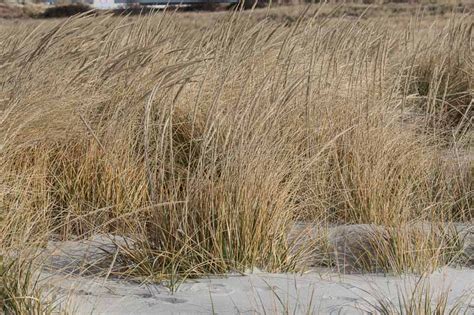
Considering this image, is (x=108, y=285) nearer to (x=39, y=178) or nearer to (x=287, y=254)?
(x=287, y=254)

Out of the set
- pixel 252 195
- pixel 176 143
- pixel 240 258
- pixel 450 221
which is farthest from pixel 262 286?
pixel 176 143

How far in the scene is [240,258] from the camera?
292cm

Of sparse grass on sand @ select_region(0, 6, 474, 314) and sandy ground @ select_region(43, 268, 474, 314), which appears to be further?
sparse grass on sand @ select_region(0, 6, 474, 314)

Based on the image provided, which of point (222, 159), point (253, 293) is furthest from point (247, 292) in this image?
point (222, 159)

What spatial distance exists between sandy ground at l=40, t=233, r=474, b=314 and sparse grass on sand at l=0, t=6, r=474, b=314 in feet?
0.30

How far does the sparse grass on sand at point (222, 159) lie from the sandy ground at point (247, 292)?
9 centimetres

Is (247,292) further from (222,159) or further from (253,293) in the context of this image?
(222,159)

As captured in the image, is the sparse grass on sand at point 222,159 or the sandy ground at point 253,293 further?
the sparse grass on sand at point 222,159

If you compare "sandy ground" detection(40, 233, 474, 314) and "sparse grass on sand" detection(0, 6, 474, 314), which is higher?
"sparse grass on sand" detection(0, 6, 474, 314)

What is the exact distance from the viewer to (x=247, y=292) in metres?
A: 2.69

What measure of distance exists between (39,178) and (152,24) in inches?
111

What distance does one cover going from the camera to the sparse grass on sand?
2.96 metres

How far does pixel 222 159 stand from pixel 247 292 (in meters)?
0.70

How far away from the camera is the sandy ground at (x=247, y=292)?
100.0 inches
